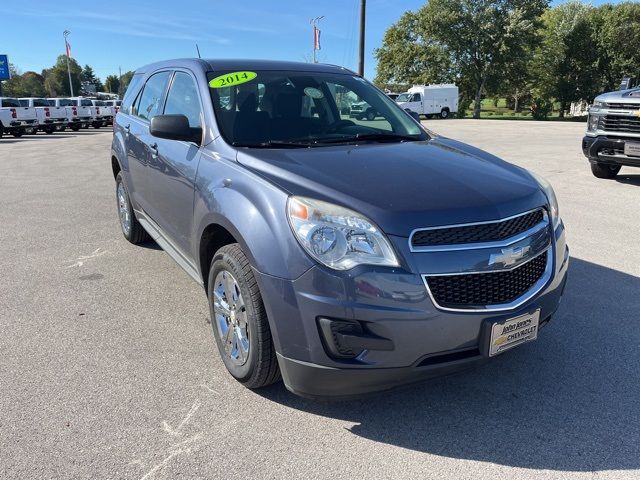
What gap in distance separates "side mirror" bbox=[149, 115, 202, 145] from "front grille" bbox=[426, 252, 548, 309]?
1.85m

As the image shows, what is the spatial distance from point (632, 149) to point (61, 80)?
110m

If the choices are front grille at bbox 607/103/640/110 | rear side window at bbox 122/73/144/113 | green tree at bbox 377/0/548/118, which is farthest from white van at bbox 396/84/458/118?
rear side window at bbox 122/73/144/113

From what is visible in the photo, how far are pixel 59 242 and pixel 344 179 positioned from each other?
4455mm

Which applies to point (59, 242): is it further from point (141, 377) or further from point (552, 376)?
point (552, 376)

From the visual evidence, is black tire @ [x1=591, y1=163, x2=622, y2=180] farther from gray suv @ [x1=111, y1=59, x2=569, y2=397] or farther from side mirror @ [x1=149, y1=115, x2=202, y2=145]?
side mirror @ [x1=149, y1=115, x2=202, y2=145]

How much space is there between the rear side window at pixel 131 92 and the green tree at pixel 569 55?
47325mm

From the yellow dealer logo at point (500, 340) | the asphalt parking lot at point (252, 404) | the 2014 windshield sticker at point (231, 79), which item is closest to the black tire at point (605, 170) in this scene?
the asphalt parking lot at point (252, 404)

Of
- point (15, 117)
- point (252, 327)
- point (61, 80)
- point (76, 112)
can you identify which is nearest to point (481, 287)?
point (252, 327)

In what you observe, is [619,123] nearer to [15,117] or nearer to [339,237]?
[339,237]

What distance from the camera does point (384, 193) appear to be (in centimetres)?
253

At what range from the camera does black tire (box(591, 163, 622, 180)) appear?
952 cm

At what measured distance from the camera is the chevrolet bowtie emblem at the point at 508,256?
244cm

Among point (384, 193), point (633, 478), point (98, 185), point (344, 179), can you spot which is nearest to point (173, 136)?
point (344, 179)

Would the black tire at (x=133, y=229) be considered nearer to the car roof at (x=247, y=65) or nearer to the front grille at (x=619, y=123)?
the car roof at (x=247, y=65)
